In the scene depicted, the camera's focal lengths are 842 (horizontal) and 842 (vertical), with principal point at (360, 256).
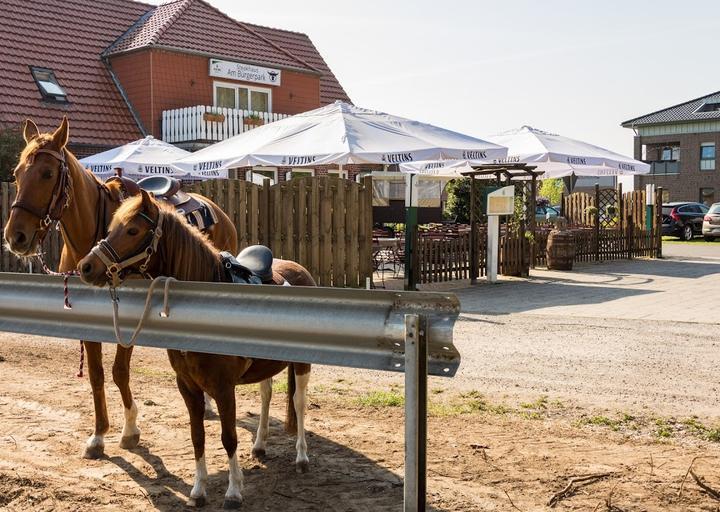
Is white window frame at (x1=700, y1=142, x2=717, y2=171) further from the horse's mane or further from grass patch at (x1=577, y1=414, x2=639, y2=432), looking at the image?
the horse's mane

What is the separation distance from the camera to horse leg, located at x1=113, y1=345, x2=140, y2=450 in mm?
5844

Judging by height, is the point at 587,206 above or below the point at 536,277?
above

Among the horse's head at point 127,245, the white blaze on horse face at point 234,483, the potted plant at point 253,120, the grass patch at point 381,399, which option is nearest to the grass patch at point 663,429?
the grass patch at point 381,399

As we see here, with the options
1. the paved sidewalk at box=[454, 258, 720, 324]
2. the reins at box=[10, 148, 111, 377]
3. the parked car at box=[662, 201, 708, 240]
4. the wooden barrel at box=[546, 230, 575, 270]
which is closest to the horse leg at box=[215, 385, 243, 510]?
the reins at box=[10, 148, 111, 377]

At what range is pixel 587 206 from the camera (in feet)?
87.1

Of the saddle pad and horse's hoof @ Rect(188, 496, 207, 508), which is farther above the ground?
the saddle pad

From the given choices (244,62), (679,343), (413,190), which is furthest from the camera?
(244,62)

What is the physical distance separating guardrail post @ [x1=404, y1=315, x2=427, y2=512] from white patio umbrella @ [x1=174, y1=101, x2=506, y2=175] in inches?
427

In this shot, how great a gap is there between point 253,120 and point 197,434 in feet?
82.6

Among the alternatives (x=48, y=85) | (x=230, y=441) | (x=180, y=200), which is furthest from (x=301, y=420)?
(x=48, y=85)

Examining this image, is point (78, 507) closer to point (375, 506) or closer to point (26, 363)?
point (375, 506)

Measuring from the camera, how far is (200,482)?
15.6ft

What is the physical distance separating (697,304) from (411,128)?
607 cm

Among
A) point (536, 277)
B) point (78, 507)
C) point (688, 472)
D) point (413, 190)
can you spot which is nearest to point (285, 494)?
point (78, 507)
